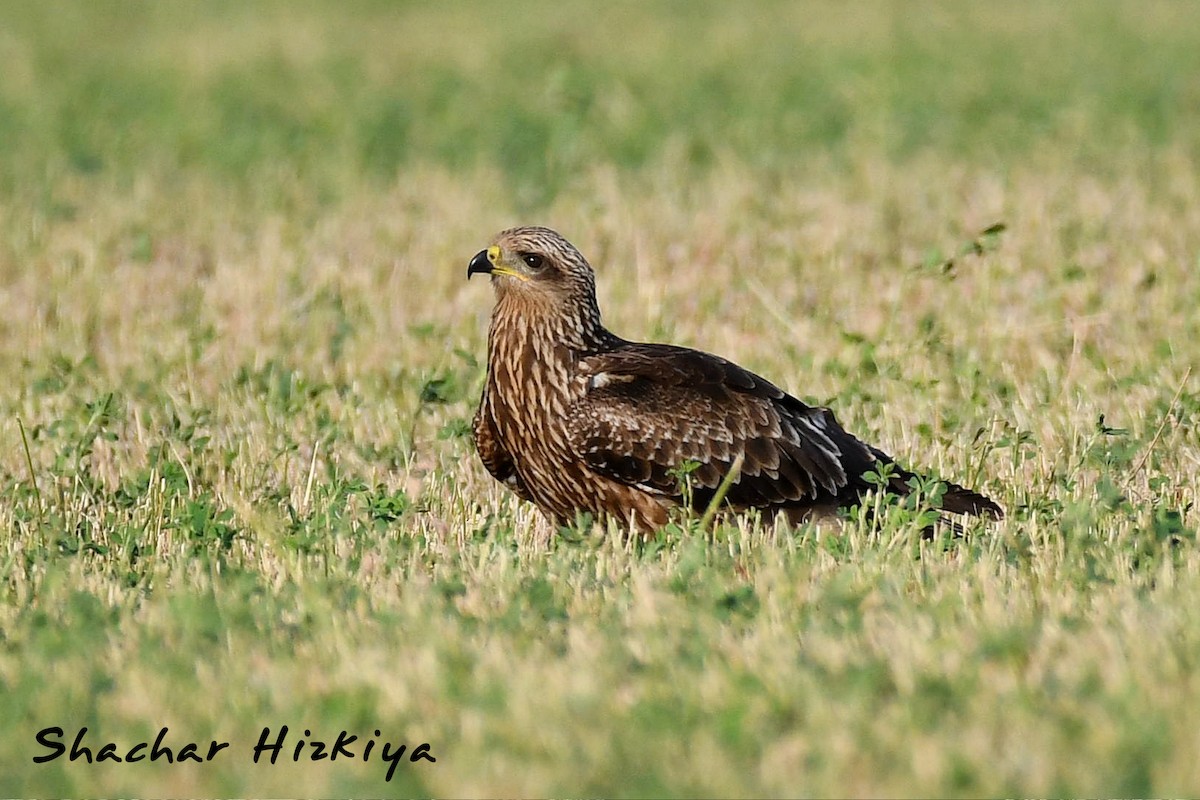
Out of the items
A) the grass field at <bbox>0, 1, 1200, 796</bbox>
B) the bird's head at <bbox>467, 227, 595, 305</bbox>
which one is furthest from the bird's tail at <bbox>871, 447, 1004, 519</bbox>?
the bird's head at <bbox>467, 227, 595, 305</bbox>

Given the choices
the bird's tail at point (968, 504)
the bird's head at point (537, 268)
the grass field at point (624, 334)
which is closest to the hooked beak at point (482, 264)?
the bird's head at point (537, 268)

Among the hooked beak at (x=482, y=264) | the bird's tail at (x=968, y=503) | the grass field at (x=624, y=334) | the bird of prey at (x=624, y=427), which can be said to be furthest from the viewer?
the hooked beak at (x=482, y=264)

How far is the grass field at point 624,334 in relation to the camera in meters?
4.75

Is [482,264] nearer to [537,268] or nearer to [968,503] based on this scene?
[537,268]

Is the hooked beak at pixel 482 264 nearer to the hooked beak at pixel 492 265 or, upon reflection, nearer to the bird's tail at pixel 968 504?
the hooked beak at pixel 492 265

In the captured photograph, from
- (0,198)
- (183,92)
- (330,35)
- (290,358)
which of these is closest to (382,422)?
(290,358)

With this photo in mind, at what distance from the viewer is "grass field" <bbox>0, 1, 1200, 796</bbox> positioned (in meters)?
4.75

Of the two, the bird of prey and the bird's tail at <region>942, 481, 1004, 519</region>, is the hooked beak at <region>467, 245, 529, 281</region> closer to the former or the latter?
the bird of prey

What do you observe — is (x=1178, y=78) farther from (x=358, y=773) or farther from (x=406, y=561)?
(x=358, y=773)

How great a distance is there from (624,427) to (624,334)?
3.78 metres

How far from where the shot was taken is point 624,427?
735 centimetres

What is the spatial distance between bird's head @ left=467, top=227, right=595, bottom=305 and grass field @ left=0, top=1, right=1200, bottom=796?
0.80 meters

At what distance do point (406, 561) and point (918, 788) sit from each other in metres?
2.79

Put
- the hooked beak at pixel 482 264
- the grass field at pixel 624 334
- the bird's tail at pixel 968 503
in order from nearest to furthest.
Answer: the grass field at pixel 624 334, the bird's tail at pixel 968 503, the hooked beak at pixel 482 264
